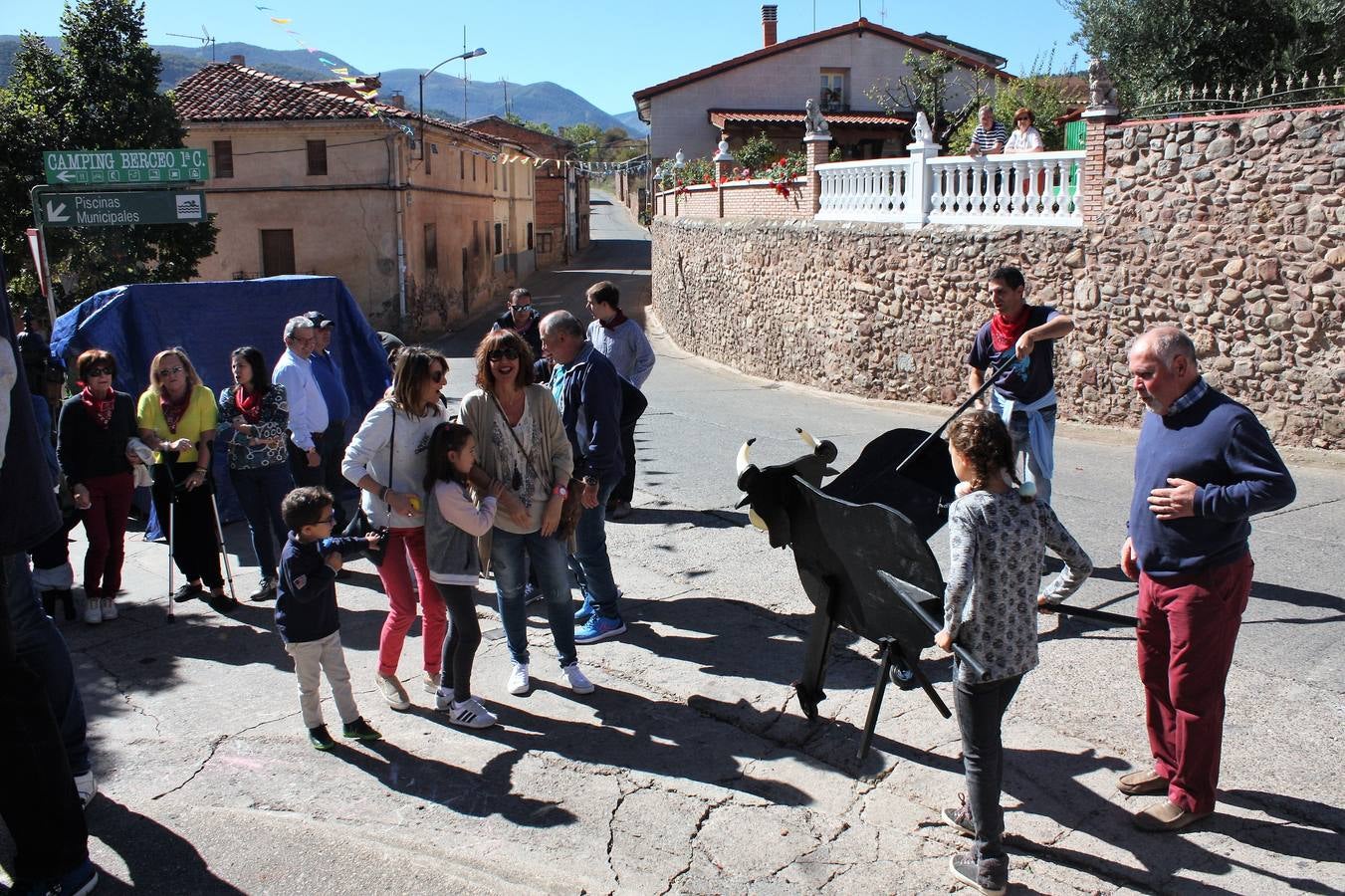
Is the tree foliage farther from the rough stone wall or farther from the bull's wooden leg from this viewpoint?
Result: the bull's wooden leg

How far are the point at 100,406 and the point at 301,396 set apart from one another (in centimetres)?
114

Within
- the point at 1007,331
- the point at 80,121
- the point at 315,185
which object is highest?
the point at 80,121

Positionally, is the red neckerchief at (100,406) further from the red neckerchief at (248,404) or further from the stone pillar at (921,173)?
the stone pillar at (921,173)

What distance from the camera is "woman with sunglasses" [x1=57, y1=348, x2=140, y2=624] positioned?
6301mm

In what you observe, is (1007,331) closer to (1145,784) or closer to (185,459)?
(1145,784)

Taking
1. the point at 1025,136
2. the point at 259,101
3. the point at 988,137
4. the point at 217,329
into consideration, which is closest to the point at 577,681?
the point at 217,329

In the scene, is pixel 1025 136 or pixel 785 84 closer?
pixel 1025 136

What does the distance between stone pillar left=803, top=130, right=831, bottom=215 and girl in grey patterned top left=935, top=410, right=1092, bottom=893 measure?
47.2 ft

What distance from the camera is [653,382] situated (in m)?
18.1

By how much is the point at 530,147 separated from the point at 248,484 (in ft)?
180

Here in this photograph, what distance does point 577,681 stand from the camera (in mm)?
5152

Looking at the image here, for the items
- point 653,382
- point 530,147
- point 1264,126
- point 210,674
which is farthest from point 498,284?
point 210,674

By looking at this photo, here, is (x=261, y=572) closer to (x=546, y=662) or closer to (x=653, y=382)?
(x=546, y=662)

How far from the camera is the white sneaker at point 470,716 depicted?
15.7ft
